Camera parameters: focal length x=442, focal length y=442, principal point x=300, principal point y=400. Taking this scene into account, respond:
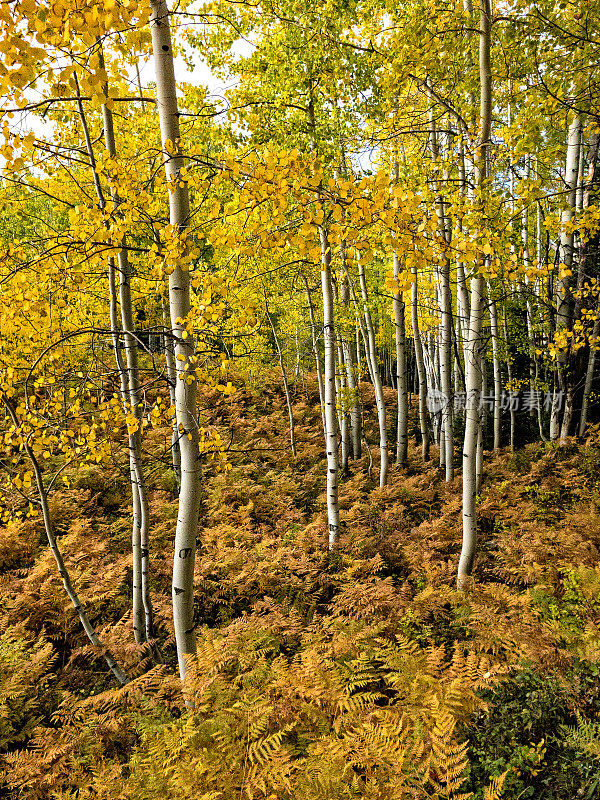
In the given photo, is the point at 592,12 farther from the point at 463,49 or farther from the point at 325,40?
the point at 325,40

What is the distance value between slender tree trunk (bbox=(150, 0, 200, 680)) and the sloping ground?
593 mm

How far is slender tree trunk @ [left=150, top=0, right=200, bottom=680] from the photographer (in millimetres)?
2941

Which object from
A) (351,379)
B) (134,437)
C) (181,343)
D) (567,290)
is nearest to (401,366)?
(351,379)

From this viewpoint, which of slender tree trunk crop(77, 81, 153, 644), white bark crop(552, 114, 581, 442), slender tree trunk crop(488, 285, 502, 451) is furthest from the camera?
slender tree trunk crop(488, 285, 502, 451)

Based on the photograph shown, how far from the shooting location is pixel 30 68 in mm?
1802

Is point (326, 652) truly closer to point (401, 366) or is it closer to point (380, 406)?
point (380, 406)

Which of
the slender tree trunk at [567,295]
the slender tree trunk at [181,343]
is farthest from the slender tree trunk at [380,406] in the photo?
the slender tree trunk at [181,343]

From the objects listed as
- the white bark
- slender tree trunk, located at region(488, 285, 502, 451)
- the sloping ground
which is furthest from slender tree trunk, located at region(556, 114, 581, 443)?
slender tree trunk, located at region(488, 285, 502, 451)

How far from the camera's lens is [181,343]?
304 centimetres

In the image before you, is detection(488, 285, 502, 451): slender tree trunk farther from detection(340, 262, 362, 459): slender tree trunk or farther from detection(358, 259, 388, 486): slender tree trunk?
detection(340, 262, 362, 459): slender tree trunk

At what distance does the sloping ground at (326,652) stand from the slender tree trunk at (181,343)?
593 millimetres

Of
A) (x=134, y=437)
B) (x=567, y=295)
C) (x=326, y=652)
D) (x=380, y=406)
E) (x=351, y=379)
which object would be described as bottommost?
(x=326, y=652)

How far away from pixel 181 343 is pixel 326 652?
329 cm

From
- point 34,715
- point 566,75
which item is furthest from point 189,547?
point 566,75
